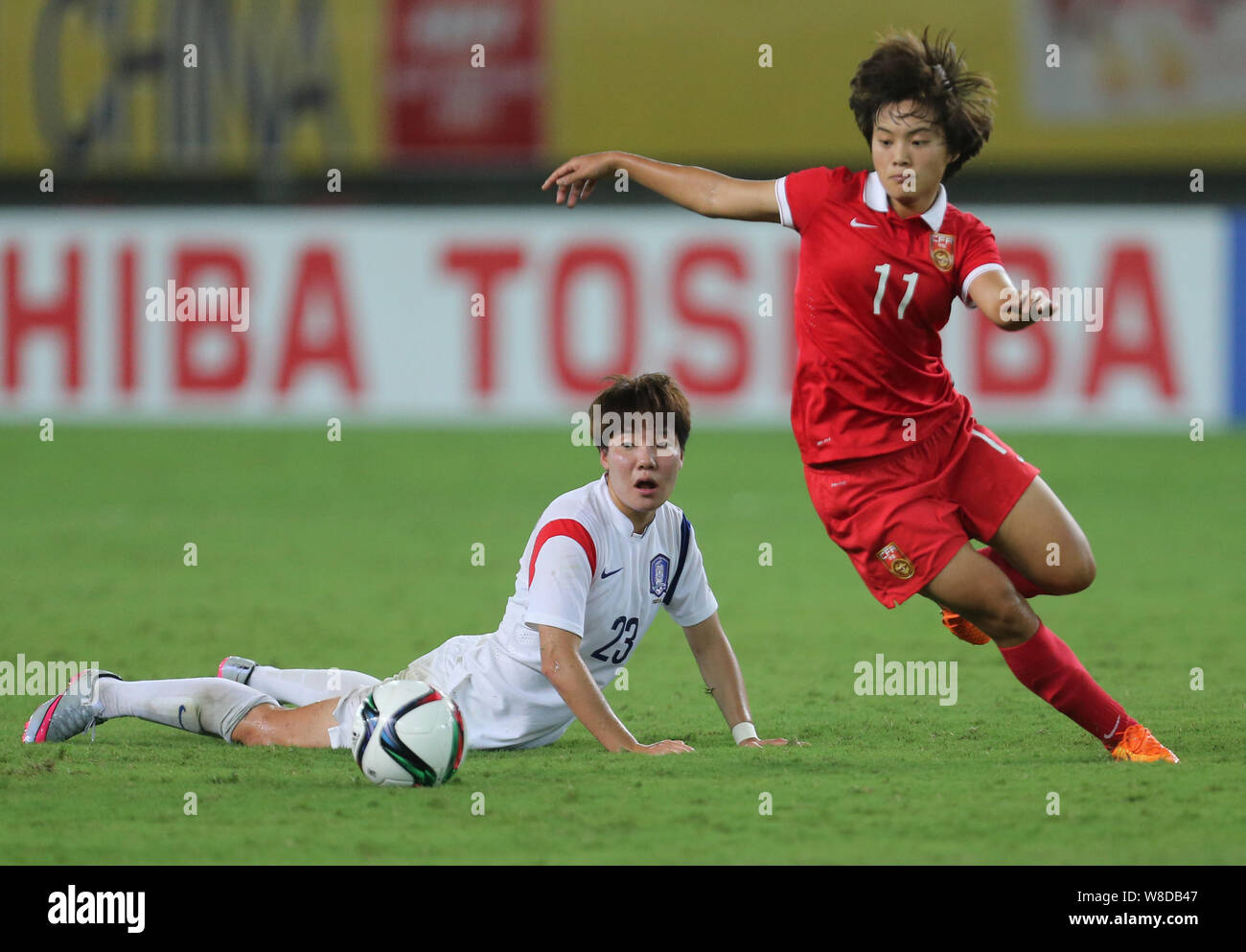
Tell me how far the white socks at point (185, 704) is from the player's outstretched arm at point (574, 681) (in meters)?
1.06

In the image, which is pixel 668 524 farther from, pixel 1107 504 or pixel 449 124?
pixel 449 124

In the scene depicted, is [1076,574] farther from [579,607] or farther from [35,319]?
[35,319]

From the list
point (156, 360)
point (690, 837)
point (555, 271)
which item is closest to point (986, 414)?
point (555, 271)

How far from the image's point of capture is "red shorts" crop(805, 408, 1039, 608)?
16.0 ft

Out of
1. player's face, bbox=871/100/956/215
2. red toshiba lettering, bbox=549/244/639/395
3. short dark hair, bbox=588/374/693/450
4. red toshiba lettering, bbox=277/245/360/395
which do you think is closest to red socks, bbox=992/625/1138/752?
short dark hair, bbox=588/374/693/450

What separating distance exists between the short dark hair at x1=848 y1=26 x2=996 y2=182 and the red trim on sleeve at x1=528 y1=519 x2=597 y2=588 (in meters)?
1.41

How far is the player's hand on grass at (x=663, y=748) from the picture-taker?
16.4 ft

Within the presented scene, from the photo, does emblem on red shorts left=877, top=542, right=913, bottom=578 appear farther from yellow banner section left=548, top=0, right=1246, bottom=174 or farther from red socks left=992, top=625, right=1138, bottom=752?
yellow banner section left=548, top=0, right=1246, bottom=174

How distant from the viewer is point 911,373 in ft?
16.2

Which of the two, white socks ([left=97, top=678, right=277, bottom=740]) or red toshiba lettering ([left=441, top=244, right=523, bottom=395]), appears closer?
white socks ([left=97, top=678, right=277, bottom=740])

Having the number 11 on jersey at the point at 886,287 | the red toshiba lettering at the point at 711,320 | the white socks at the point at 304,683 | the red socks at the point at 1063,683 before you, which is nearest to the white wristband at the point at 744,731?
the red socks at the point at 1063,683

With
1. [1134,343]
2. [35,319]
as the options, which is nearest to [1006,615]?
[1134,343]

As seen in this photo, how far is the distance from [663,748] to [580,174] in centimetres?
166
